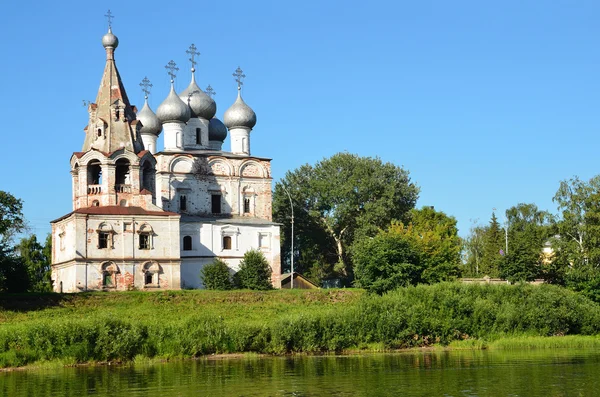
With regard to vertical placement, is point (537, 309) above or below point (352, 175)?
below

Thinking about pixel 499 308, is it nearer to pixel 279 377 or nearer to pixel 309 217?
pixel 279 377

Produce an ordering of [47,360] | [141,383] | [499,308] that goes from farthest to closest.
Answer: [499,308] < [47,360] < [141,383]

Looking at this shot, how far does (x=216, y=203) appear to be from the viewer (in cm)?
4928

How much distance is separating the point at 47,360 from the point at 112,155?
1700 centimetres

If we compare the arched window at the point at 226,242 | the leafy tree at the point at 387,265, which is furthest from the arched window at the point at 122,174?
the leafy tree at the point at 387,265

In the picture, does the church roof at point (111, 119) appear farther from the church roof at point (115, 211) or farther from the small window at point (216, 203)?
the small window at point (216, 203)

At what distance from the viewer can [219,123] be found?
52.3 m

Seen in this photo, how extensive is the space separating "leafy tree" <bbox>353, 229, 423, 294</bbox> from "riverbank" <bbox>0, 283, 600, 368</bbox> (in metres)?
4.06

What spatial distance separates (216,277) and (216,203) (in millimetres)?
6276

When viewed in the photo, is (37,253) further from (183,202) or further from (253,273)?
(253,273)

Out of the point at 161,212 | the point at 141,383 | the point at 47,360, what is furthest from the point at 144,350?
the point at 161,212

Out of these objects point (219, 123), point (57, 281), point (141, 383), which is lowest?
point (141, 383)

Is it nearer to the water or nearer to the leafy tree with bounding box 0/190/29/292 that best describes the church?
the leafy tree with bounding box 0/190/29/292

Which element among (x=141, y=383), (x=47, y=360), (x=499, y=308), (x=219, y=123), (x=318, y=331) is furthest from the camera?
(x=219, y=123)
